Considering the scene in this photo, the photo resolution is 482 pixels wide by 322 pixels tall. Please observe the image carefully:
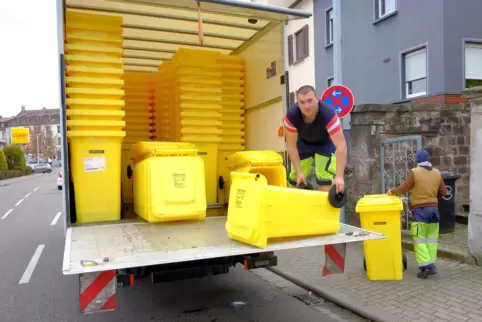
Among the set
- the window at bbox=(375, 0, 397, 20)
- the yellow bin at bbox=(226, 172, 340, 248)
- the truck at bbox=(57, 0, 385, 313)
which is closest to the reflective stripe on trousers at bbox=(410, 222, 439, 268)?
the truck at bbox=(57, 0, 385, 313)

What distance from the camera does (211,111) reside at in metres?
6.45

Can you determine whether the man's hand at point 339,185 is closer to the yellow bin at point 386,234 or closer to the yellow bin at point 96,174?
the yellow bin at point 386,234

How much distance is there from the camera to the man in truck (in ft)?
14.2

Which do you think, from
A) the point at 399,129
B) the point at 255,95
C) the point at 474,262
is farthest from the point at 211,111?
the point at 474,262

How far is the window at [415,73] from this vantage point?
43.5 ft

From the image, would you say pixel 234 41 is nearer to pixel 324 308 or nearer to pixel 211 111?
pixel 211 111

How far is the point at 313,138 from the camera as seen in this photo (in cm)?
477

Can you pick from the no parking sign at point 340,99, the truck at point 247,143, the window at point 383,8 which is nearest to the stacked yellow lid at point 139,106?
the truck at point 247,143

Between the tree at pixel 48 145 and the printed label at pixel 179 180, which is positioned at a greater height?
the tree at pixel 48 145

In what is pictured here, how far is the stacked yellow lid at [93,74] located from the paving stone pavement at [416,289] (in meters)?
3.16

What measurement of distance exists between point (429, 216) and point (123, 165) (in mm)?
4416

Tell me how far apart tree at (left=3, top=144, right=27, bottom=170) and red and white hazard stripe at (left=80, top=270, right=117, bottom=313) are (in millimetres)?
48983

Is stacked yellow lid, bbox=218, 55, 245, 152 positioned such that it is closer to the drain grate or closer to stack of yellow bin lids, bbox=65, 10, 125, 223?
stack of yellow bin lids, bbox=65, 10, 125, 223

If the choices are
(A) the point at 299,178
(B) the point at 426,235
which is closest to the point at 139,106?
(A) the point at 299,178
